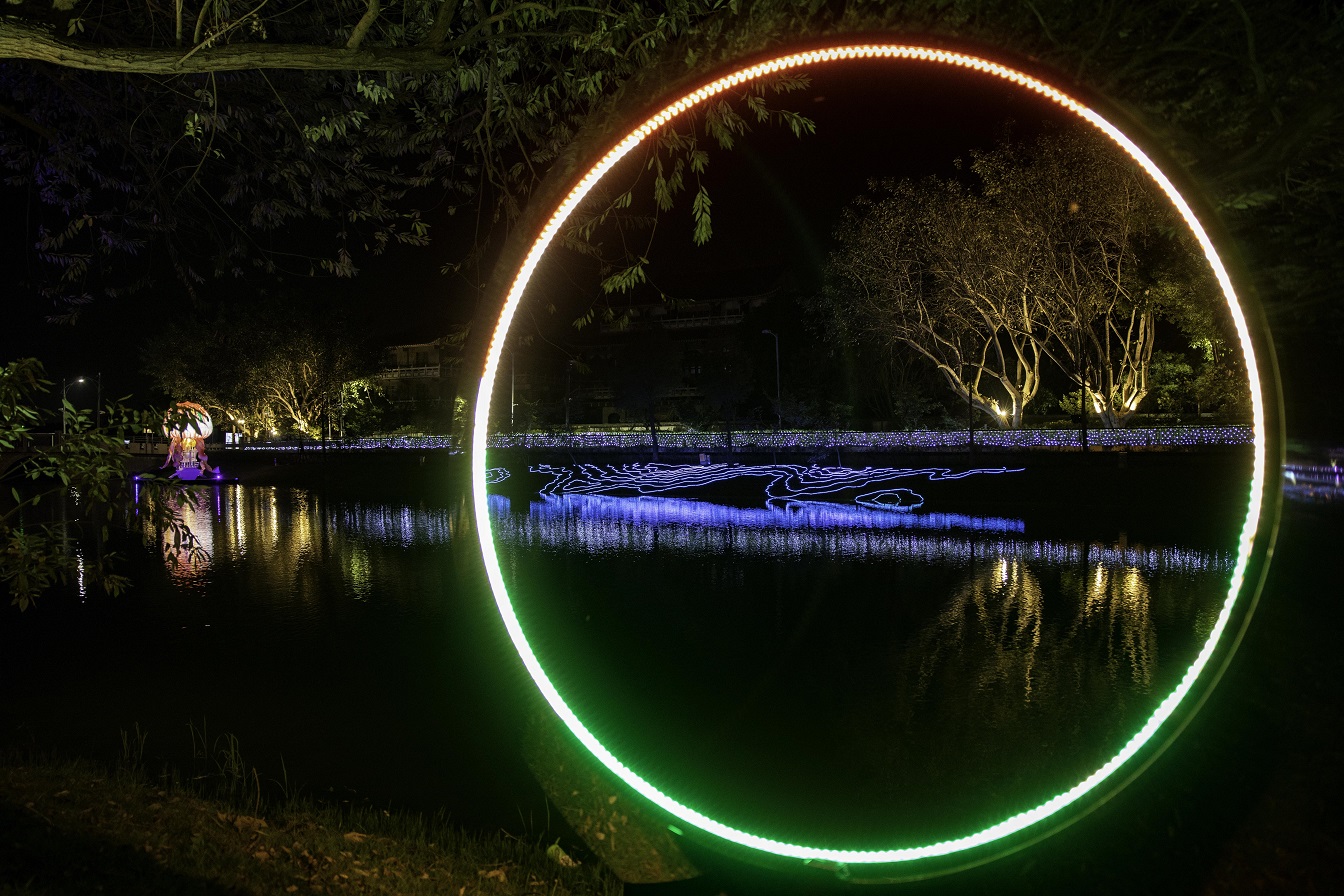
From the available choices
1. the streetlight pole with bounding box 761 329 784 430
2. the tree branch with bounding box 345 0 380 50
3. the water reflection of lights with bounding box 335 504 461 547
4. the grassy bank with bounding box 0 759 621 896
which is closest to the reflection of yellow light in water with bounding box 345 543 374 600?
the water reflection of lights with bounding box 335 504 461 547

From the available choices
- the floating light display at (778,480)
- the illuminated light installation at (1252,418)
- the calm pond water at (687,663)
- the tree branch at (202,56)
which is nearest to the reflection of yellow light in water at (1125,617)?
the calm pond water at (687,663)

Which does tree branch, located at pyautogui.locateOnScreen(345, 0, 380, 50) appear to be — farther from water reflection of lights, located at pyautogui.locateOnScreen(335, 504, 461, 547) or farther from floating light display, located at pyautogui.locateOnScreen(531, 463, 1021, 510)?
floating light display, located at pyautogui.locateOnScreen(531, 463, 1021, 510)

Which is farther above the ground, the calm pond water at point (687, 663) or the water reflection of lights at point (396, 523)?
the calm pond water at point (687, 663)

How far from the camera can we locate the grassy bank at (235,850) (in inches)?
189

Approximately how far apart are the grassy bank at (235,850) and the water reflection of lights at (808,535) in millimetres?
12713

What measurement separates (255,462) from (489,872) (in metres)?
61.1

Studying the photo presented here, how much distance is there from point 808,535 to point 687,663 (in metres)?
11.7

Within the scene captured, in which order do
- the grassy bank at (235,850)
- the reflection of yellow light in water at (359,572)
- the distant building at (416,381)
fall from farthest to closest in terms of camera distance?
the distant building at (416,381), the reflection of yellow light in water at (359,572), the grassy bank at (235,850)

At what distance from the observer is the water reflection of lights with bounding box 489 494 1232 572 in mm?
17344

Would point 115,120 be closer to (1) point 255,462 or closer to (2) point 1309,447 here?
(2) point 1309,447

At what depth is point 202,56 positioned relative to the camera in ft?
20.6

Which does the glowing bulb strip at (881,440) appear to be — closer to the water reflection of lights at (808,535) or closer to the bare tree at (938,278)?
the bare tree at (938,278)

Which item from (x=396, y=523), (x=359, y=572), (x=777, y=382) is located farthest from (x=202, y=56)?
(x=777, y=382)

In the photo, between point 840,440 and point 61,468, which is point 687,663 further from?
point 840,440
